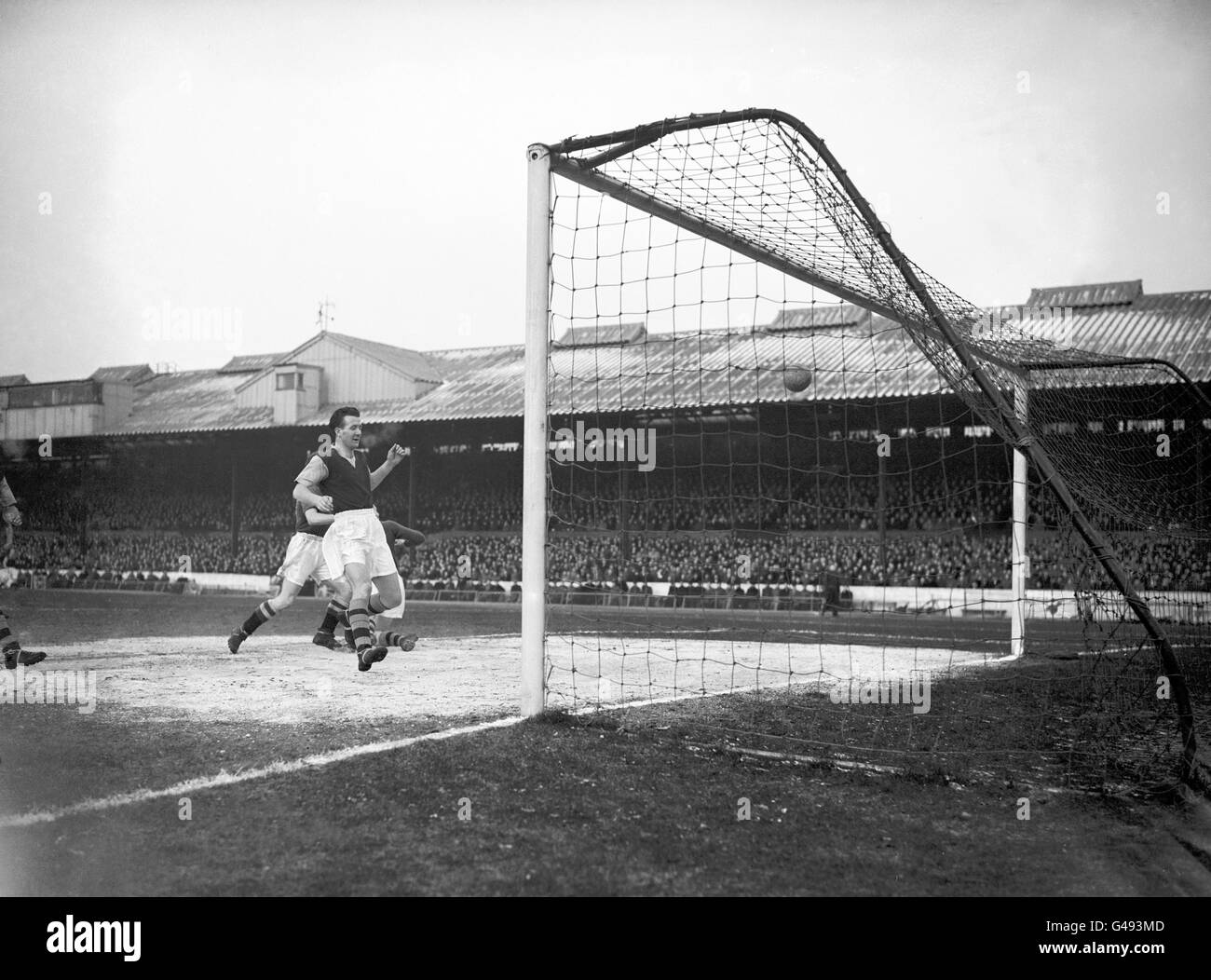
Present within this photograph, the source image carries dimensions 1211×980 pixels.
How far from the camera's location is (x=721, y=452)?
27.8m

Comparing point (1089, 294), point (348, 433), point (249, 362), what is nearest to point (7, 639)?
point (348, 433)

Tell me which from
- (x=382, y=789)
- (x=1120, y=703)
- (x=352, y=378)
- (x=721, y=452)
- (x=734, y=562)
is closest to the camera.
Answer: (x=382, y=789)

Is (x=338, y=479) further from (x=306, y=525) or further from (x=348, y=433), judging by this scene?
(x=306, y=525)

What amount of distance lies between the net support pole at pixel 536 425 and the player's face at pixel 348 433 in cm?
156

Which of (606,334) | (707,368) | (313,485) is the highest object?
(606,334)

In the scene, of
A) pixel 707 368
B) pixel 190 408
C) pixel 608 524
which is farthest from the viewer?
pixel 190 408

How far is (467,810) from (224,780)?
4.34 feet

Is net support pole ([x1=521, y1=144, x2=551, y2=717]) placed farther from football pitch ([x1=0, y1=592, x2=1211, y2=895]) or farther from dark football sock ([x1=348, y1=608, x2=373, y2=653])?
dark football sock ([x1=348, y1=608, x2=373, y2=653])

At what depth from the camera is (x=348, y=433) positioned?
25.5ft

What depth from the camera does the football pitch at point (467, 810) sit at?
3.82 metres
